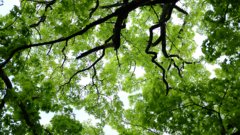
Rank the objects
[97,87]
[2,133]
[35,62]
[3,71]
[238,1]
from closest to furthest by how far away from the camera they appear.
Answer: [238,1], [2,133], [3,71], [35,62], [97,87]

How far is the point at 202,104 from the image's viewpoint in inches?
476

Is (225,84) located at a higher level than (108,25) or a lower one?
lower

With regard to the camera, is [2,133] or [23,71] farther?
[23,71]

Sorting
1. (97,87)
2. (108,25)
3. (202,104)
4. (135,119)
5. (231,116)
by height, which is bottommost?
(231,116)

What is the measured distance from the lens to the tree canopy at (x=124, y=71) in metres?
9.01

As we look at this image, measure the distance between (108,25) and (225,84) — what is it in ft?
21.6

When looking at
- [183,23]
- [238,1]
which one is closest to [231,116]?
[238,1]

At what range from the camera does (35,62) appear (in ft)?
34.5

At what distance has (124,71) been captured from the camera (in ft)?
55.6

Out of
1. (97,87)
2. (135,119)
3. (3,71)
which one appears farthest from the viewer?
(97,87)

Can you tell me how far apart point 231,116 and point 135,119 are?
4713mm

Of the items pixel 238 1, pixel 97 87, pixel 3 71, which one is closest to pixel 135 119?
pixel 97 87

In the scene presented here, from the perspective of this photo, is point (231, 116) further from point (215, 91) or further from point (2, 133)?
point (2, 133)

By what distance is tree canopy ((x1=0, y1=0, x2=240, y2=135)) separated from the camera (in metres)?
9.01
